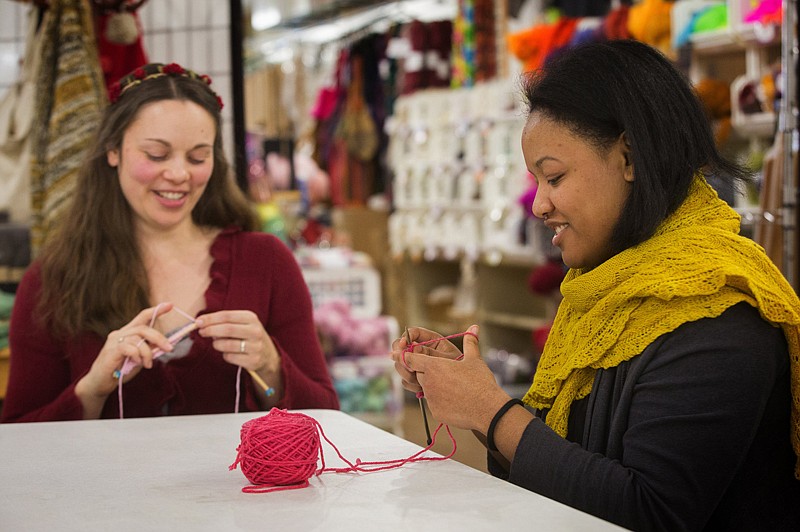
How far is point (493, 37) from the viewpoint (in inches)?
259

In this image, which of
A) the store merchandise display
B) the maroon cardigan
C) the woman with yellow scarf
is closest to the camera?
the woman with yellow scarf

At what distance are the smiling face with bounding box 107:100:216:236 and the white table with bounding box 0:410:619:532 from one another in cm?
69

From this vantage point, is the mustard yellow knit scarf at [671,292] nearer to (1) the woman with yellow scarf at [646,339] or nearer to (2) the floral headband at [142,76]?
(1) the woman with yellow scarf at [646,339]

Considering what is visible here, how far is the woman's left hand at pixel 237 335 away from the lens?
2137mm

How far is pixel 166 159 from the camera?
2.38 meters

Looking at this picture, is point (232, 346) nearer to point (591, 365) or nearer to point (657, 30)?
point (591, 365)

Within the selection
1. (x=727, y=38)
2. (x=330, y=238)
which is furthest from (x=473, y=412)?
(x=330, y=238)

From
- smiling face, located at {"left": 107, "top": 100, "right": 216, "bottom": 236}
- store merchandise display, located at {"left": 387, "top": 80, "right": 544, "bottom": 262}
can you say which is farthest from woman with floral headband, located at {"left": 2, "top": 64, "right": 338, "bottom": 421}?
store merchandise display, located at {"left": 387, "top": 80, "right": 544, "bottom": 262}

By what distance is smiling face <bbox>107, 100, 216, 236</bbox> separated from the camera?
7.77 ft

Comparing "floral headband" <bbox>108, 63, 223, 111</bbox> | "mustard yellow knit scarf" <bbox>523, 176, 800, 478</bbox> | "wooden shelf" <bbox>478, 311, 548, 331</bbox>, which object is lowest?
"wooden shelf" <bbox>478, 311, 548, 331</bbox>

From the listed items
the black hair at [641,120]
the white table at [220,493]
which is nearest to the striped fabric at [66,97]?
the white table at [220,493]

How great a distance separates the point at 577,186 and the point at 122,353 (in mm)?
1037

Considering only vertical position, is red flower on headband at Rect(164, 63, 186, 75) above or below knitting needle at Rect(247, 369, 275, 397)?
above

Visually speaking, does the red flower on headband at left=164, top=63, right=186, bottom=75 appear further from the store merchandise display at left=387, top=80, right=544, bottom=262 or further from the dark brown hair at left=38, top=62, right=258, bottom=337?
the store merchandise display at left=387, top=80, right=544, bottom=262
